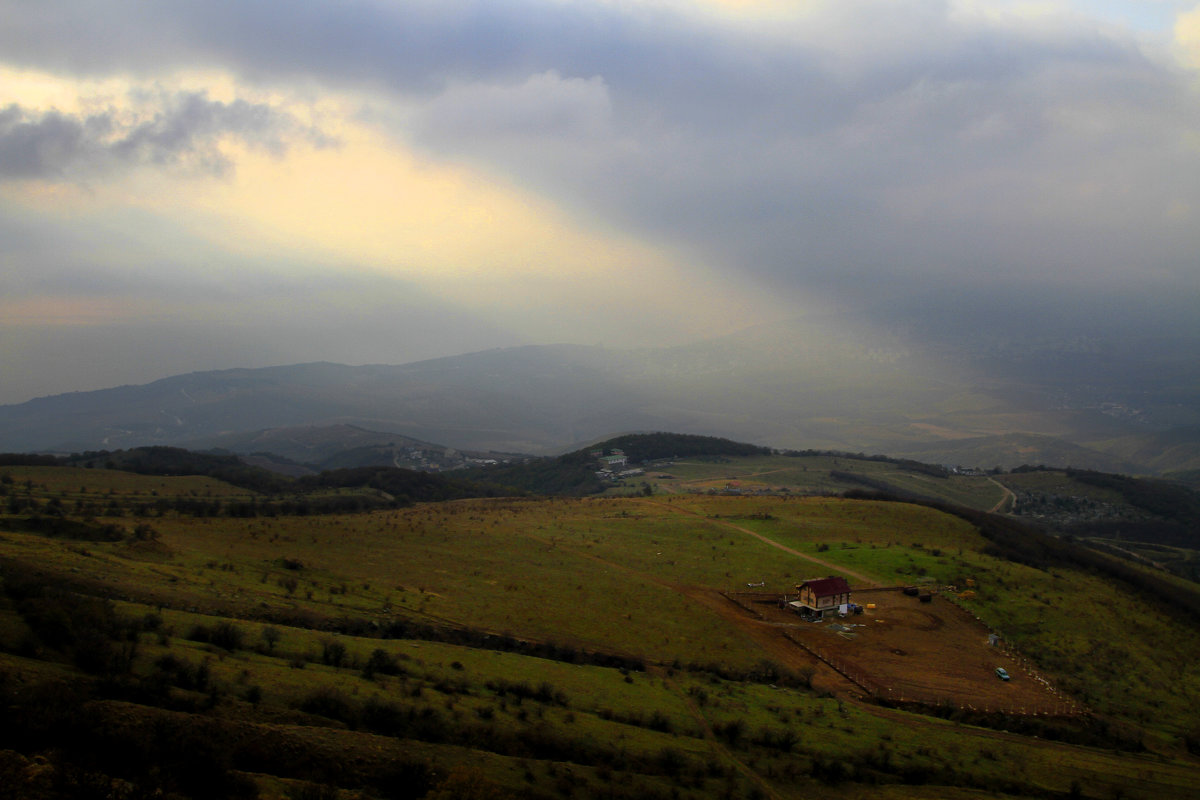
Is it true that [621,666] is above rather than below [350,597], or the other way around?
below

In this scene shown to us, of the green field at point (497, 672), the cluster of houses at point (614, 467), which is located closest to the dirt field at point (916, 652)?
the green field at point (497, 672)

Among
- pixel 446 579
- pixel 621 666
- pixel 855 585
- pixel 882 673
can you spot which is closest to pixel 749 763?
pixel 621 666

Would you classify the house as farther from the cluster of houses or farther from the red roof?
the cluster of houses

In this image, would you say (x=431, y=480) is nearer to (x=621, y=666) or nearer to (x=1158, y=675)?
(x=621, y=666)

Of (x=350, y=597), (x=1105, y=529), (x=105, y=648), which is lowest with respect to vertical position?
(x=1105, y=529)

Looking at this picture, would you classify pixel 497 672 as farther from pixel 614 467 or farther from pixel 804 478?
pixel 614 467

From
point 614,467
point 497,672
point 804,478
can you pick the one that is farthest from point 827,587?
point 614,467

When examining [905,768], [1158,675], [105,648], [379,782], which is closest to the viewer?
[379,782]
